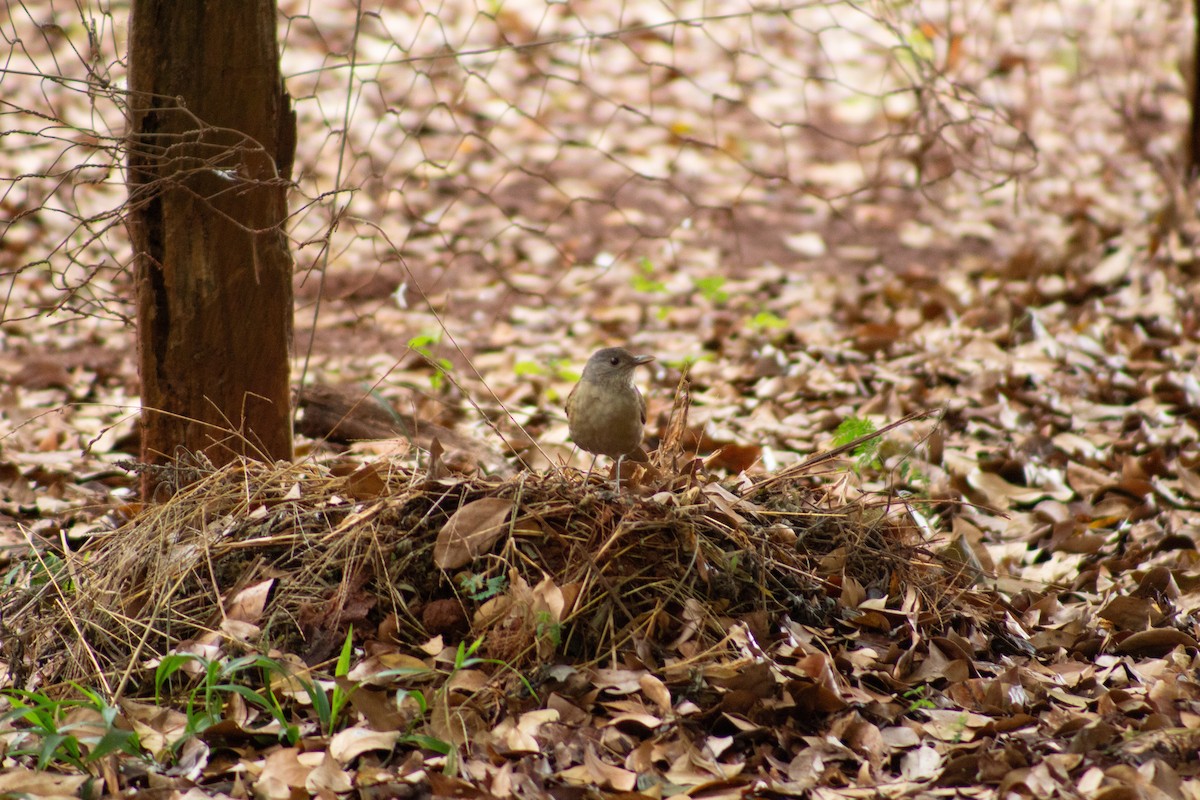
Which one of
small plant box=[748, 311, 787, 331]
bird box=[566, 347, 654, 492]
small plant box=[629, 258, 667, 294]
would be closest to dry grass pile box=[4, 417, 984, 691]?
bird box=[566, 347, 654, 492]

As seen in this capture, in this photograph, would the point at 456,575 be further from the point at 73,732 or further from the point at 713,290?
the point at 713,290

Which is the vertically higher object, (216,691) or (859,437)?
(859,437)

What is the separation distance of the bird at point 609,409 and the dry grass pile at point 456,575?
57cm

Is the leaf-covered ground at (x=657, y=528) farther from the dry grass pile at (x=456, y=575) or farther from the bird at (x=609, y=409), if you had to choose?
the bird at (x=609, y=409)

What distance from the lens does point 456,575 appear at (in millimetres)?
3033

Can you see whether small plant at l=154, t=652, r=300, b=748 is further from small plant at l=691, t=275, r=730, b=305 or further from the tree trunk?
small plant at l=691, t=275, r=730, b=305

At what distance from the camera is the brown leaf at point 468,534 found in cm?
301

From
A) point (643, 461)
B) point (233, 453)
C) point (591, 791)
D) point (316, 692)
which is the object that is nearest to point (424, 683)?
point (316, 692)

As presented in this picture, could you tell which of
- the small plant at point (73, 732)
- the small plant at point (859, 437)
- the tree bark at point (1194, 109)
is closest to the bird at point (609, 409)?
the small plant at point (859, 437)

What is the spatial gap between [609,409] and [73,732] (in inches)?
75.2

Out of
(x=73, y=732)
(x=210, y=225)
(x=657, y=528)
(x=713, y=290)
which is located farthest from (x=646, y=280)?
(x=73, y=732)

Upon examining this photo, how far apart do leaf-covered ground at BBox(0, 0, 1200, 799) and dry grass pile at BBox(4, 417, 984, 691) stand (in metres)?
0.01

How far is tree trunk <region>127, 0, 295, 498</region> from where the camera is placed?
10.8 ft

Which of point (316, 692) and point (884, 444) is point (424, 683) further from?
point (884, 444)
